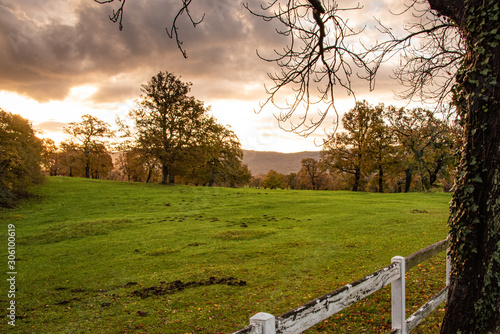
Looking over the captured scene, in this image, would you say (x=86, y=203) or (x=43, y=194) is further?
(x=43, y=194)

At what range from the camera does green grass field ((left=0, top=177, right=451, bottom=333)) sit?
251 inches

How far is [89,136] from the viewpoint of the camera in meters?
52.3

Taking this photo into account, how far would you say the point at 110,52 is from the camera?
10.6 m

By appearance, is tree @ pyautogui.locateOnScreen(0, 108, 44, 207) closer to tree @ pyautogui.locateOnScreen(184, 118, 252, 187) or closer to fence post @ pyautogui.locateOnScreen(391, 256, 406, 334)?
tree @ pyautogui.locateOnScreen(184, 118, 252, 187)

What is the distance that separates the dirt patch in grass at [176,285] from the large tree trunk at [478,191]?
5.64 metres

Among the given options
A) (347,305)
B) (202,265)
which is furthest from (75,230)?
(347,305)

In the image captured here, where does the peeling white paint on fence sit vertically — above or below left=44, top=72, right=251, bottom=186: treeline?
below

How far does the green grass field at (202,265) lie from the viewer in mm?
6375

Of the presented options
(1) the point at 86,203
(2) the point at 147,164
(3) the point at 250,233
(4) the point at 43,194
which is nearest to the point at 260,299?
(3) the point at 250,233

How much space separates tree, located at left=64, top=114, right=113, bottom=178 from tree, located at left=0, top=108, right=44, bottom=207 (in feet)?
80.6

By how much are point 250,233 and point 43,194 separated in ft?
80.1

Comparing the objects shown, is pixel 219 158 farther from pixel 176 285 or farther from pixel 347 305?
pixel 347 305

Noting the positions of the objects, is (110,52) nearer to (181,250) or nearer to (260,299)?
(181,250)

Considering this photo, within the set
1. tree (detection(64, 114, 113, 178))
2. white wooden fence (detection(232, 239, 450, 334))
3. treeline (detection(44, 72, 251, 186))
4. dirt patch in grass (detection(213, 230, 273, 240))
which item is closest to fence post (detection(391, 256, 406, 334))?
white wooden fence (detection(232, 239, 450, 334))
